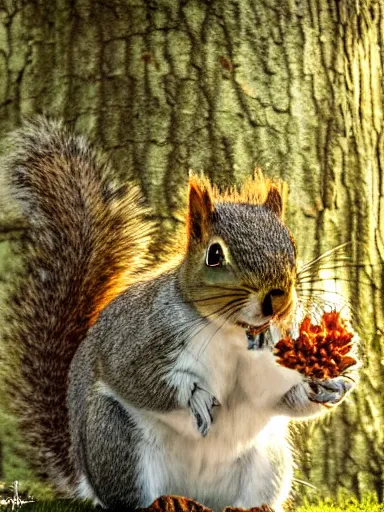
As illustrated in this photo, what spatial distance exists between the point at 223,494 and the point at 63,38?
43.5 inches

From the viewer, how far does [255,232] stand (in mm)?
1955

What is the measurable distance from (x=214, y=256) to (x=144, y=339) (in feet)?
0.86

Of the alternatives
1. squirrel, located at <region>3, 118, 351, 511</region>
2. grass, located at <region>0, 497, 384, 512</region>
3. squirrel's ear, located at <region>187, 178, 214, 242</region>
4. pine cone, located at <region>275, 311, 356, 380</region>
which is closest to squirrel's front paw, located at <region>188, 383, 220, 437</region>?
squirrel, located at <region>3, 118, 351, 511</region>

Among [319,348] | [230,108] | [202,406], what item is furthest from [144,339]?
[230,108]

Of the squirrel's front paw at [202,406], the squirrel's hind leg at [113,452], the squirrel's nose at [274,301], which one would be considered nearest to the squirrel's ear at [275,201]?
the squirrel's nose at [274,301]

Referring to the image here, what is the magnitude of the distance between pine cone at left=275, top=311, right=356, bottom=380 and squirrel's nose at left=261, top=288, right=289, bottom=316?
5.0 inches

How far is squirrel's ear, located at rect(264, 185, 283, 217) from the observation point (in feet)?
6.85

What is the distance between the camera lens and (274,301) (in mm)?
1886

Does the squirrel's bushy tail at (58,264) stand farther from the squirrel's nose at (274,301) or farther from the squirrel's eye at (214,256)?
the squirrel's nose at (274,301)

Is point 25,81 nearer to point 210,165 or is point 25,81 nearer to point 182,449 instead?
point 210,165

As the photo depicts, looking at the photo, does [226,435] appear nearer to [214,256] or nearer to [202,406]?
[202,406]

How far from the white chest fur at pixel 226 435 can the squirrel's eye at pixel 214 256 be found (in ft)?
0.40

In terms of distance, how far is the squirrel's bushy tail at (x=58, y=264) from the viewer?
2.44 metres

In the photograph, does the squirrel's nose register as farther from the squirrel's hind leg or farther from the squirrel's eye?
the squirrel's hind leg
